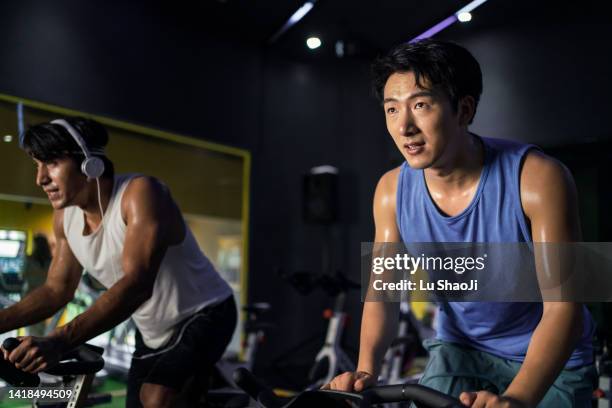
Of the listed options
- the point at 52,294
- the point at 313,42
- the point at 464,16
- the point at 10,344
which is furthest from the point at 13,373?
the point at 313,42

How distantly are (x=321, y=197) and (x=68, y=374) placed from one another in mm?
4869

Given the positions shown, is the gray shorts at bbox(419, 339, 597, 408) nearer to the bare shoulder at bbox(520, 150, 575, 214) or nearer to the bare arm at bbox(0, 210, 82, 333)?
the bare shoulder at bbox(520, 150, 575, 214)

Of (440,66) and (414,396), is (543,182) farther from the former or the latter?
(414,396)

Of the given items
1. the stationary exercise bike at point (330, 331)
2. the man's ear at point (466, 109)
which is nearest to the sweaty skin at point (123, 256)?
the man's ear at point (466, 109)

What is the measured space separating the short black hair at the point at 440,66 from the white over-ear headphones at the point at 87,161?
992 millimetres

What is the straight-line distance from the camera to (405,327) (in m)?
5.70

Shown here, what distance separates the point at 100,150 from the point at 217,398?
1.66 meters

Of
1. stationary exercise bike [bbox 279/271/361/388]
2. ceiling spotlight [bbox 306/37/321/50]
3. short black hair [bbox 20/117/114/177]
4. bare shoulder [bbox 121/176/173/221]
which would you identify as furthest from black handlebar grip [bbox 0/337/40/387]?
ceiling spotlight [bbox 306/37/321/50]

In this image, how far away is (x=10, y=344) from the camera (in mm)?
1320

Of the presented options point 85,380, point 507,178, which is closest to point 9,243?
point 85,380

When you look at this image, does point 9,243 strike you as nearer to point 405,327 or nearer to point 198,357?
point 198,357

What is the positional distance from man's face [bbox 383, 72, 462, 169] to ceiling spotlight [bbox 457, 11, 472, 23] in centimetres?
302

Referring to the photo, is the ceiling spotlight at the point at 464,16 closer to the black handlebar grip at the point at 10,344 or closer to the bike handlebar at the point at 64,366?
the bike handlebar at the point at 64,366

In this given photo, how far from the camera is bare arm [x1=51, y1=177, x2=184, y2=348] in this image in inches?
61.4
